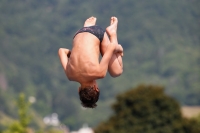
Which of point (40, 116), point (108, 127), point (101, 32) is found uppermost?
point (40, 116)

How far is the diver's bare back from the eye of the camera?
524 inches

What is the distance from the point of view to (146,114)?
61000 mm

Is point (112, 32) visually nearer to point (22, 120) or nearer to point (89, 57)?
point (89, 57)

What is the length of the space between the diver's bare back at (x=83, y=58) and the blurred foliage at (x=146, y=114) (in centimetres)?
4457

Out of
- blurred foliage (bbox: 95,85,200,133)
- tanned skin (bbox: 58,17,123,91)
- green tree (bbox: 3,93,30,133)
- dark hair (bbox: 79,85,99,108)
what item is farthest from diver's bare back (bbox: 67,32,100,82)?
blurred foliage (bbox: 95,85,200,133)

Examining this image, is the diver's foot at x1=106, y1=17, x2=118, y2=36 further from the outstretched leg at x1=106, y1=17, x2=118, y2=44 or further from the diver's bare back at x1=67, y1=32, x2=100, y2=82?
the diver's bare back at x1=67, y1=32, x2=100, y2=82

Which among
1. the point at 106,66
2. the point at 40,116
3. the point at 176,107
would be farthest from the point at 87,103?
the point at 40,116

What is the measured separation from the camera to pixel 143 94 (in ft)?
201

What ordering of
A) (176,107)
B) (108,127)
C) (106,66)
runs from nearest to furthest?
(106,66) < (108,127) < (176,107)

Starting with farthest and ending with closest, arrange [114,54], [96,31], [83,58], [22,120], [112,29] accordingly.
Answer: [22,120], [114,54], [112,29], [96,31], [83,58]

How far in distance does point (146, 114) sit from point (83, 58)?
4797 centimetres

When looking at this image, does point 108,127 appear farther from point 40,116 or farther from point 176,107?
point 40,116

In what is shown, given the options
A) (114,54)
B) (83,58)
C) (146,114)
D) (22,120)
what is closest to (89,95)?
(83,58)

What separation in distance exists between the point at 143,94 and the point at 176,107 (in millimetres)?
2592
